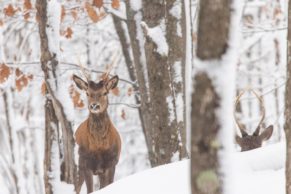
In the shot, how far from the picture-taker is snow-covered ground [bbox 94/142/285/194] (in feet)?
15.0

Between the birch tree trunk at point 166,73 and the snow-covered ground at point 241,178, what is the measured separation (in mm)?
1992

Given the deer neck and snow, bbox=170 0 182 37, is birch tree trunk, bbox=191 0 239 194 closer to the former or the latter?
snow, bbox=170 0 182 37

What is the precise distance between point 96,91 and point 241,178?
3842 millimetres

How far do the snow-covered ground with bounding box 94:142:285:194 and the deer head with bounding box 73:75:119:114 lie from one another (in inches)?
122

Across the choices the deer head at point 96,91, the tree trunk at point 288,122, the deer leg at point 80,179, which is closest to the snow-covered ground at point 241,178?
the tree trunk at point 288,122

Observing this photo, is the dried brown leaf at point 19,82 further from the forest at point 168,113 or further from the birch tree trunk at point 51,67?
the birch tree trunk at point 51,67

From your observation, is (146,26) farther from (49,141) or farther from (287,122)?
(287,122)

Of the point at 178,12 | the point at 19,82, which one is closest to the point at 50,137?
the point at 178,12

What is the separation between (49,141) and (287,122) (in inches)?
153

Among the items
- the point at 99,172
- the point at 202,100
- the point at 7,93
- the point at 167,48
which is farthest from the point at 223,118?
the point at 7,93

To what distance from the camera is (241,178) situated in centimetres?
479

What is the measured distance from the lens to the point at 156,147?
756 cm

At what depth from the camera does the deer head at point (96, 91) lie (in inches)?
330

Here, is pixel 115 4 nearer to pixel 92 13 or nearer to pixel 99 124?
pixel 92 13
